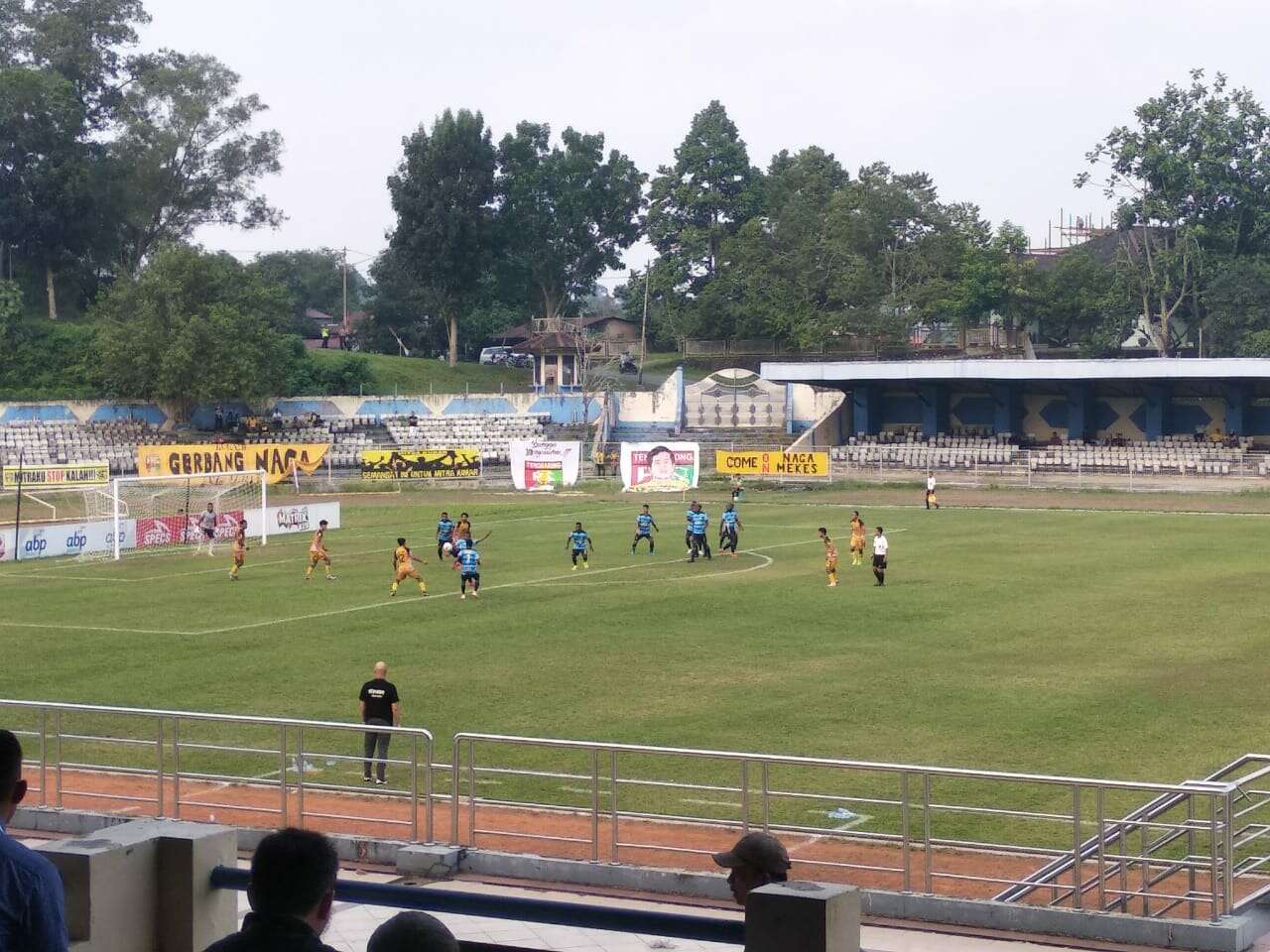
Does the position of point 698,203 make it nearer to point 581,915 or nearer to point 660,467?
point 660,467

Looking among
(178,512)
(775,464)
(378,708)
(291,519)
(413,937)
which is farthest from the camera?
(775,464)

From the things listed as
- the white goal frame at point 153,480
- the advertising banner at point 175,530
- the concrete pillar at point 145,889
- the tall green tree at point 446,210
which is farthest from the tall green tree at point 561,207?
the concrete pillar at point 145,889

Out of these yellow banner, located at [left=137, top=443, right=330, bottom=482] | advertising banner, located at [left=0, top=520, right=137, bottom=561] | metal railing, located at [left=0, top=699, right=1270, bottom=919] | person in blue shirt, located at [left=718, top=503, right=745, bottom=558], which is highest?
yellow banner, located at [left=137, top=443, right=330, bottom=482]

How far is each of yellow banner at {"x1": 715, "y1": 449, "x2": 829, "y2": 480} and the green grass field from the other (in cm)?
2304

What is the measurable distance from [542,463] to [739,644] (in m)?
42.9

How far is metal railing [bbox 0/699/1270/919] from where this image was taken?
13891mm

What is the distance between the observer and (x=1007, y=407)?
87.5 metres

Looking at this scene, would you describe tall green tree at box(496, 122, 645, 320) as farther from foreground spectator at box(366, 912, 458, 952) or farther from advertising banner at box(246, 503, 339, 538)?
foreground spectator at box(366, 912, 458, 952)

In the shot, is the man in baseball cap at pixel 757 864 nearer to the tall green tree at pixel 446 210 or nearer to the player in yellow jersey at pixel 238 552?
the player in yellow jersey at pixel 238 552

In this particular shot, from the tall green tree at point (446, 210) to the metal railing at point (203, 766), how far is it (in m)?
91.6

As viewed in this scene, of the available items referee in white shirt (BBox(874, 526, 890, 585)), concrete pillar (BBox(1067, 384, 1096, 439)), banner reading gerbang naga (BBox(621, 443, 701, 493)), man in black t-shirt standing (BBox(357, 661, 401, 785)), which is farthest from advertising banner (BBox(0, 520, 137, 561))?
concrete pillar (BBox(1067, 384, 1096, 439))

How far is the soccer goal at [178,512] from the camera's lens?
53188 mm

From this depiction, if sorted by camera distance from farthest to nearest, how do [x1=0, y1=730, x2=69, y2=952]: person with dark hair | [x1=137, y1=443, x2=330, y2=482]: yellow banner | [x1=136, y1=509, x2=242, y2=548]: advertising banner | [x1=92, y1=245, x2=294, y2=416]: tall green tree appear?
[x1=92, y1=245, x2=294, y2=416]: tall green tree → [x1=137, y1=443, x2=330, y2=482]: yellow banner → [x1=136, y1=509, x2=242, y2=548]: advertising banner → [x1=0, y1=730, x2=69, y2=952]: person with dark hair

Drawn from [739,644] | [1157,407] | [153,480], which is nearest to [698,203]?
[1157,407]
